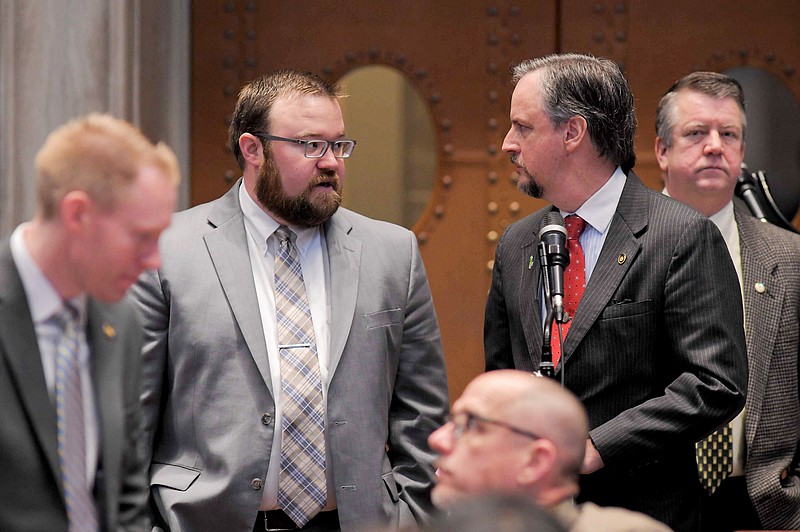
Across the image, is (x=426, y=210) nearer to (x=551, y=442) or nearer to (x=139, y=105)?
(x=139, y=105)

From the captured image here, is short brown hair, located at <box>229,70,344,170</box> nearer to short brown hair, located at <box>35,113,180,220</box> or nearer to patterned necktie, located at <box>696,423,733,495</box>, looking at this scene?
short brown hair, located at <box>35,113,180,220</box>

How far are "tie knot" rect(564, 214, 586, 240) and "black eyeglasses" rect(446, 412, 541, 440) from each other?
107cm

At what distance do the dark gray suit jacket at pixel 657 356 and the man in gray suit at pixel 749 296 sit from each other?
1.99 ft

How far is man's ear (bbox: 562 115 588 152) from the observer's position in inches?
133

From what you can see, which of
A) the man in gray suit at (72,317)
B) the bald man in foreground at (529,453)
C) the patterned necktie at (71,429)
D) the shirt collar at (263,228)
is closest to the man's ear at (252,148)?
the shirt collar at (263,228)

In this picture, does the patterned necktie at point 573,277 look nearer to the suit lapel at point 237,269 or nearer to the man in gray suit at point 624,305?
the man in gray suit at point 624,305

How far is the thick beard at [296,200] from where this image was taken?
3467mm

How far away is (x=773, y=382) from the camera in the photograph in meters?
3.77

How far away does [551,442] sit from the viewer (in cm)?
233

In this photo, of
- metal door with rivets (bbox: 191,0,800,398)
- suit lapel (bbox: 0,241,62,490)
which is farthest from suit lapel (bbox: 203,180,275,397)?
metal door with rivets (bbox: 191,0,800,398)

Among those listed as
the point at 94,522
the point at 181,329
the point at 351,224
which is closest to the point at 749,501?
the point at 351,224

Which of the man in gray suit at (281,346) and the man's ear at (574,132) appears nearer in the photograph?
the man in gray suit at (281,346)

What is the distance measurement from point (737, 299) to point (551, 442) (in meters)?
1.11

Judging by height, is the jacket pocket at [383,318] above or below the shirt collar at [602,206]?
below
